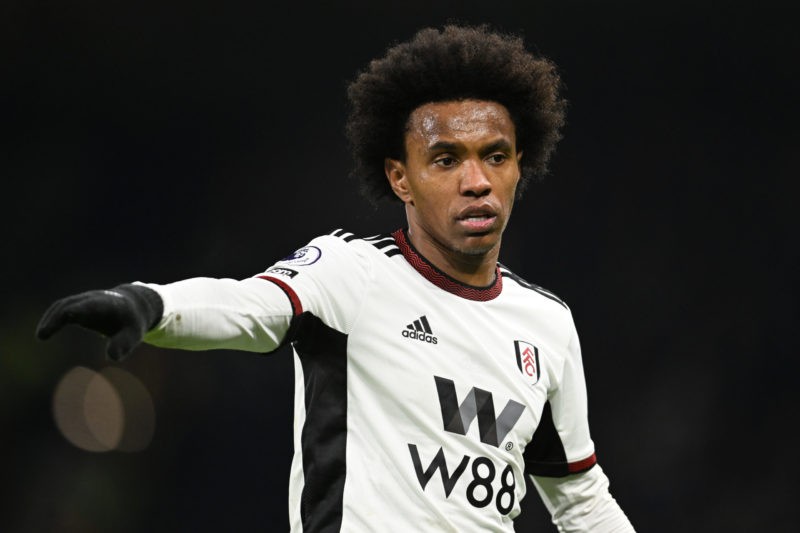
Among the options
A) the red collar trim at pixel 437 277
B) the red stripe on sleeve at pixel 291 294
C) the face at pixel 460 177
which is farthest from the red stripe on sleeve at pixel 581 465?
the red stripe on sleeve at pixel 291 294

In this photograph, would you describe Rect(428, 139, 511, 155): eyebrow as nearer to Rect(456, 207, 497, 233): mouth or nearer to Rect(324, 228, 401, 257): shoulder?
Rect(456, 207, 497, 233): mouth

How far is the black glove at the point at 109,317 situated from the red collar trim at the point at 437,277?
0.88m

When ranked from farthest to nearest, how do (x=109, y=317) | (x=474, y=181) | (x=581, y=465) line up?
1. (x=581, y=465)
2. (x=474, y=181)
3. (x=109, y=317)

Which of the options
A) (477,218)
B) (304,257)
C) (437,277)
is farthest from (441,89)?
(304,257)

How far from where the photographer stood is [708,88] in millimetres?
5148

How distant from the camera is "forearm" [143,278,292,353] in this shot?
1728 millimetres

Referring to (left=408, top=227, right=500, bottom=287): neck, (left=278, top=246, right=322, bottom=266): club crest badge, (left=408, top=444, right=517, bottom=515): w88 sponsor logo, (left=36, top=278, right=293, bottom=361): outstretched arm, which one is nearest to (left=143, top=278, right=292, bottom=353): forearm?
(left=36, top=278, right=293, bottom=361): outstretched arm

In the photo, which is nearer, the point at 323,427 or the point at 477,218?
the point at 323,427

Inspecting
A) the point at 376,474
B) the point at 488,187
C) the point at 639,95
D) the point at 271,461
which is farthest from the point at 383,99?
the point at 639,95

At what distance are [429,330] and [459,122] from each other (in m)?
0.52

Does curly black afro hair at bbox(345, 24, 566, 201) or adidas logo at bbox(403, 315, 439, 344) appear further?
curly black afro hair at bbox(345, 24, 566, 201)

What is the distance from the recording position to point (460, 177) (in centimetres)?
237

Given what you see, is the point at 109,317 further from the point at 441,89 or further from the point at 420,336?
the point at 441,89

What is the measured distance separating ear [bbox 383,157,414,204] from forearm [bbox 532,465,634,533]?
0.84 m
